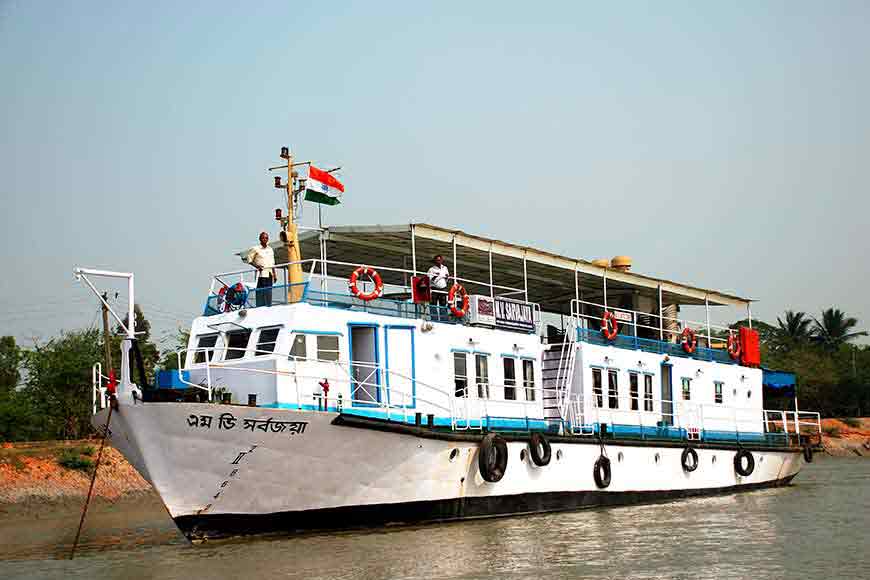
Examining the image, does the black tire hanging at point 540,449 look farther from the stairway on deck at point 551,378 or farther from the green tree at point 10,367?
the green tree at point 10,367

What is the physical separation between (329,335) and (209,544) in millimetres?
4220

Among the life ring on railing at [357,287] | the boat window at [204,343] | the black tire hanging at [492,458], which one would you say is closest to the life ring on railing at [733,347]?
the black tire hanging at [492,458]

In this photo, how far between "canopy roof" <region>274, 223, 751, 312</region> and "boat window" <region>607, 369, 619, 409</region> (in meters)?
2.43

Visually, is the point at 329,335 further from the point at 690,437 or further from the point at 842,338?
the point at 842,338

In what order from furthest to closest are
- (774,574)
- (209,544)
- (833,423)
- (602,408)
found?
1. (833,423)
2. (602,408)
3. (209,544)
4. (774,574)

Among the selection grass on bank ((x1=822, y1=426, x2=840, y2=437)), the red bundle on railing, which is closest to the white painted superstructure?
the red bundle on railing

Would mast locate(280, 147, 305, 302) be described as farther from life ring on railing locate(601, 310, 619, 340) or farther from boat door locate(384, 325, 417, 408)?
life ring on railing locate(601, 310, 619, 340)

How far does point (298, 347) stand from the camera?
19.0 m

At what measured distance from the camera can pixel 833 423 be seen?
62500 millimetres

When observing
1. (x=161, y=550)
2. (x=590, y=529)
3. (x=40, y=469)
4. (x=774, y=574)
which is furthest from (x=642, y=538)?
(x=40, y=469)

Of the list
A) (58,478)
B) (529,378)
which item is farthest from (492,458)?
(58,478)

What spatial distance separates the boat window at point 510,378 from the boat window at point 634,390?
4209 millimetres

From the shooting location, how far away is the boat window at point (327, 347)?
755 inches

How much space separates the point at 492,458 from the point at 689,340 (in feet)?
33.3
